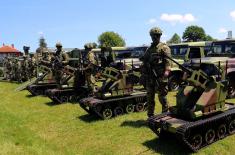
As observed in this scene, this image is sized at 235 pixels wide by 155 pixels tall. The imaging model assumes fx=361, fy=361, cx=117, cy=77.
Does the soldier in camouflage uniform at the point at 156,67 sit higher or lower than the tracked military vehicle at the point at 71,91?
higher

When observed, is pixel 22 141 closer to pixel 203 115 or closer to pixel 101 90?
pixel 101 90

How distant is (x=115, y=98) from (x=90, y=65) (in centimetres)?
220

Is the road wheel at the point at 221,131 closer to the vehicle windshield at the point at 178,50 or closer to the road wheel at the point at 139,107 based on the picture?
the road wheel at the point at 139,107

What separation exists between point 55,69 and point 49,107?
1.84 metres

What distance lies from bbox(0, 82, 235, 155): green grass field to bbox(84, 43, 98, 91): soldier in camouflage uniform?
3.55ft

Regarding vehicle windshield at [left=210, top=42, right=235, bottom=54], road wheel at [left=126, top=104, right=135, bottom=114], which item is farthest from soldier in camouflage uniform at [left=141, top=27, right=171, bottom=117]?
vehicle windshield at [left=210, top=42, right=235, bottom=54]

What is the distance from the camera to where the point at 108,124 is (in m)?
9.52

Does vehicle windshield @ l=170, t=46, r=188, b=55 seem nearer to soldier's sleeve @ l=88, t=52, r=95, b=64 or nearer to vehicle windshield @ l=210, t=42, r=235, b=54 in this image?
vehicle windshield @ l=210, t=42, r=235, b=54

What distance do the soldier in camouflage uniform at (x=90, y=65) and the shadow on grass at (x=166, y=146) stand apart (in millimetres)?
4920

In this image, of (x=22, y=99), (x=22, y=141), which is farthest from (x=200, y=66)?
(x=22, y=99)

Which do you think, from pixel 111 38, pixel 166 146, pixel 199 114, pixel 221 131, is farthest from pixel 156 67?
pixel 111 38

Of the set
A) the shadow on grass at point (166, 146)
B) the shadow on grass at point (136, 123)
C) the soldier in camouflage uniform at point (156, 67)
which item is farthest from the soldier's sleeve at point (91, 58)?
the shadow on grass at point (166, 146)

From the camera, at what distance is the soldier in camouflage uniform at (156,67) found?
828 cm

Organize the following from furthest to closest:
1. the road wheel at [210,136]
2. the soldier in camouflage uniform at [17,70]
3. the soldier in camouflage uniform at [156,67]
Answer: the soldier in camouflage uniform at [17,70] → the soldier in camouflage uniform at [156,67] → the road wheel at [210,136]
